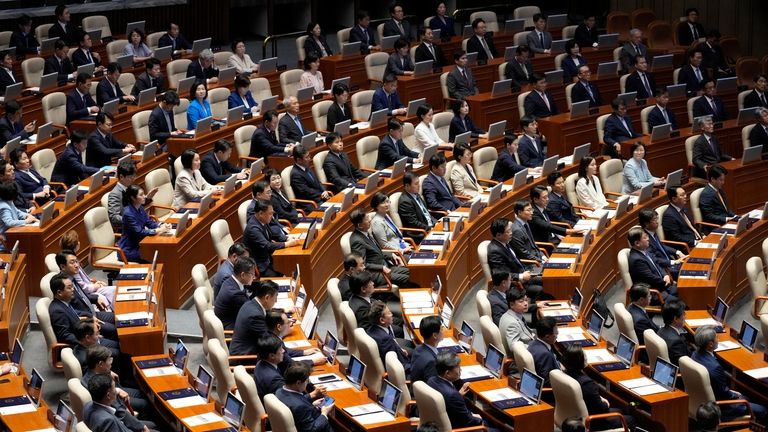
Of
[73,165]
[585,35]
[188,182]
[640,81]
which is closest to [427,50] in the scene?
[585,35]

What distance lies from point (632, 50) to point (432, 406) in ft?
34.2

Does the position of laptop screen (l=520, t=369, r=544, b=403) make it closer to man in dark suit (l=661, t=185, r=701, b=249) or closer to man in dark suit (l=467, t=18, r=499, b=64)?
man in dark suit (l=661, t=185, r=701, b=249)

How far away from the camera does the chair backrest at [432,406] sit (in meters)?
8.01

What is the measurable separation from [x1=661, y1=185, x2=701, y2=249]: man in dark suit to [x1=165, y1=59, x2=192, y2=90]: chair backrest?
6329 millimetres

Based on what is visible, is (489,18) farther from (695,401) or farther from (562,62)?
(695,401)

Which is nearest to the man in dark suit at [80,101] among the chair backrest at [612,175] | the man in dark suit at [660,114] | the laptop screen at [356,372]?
the chair backrest at [612,175]

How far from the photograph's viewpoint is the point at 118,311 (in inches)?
374

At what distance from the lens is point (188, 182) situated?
1195 centimetres

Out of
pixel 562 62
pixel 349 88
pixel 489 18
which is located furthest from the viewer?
pixel 489 18

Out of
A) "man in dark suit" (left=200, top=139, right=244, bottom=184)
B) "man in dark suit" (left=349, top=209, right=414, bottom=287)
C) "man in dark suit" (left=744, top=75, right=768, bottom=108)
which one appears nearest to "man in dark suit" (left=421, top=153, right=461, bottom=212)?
"man in dark suit" (left=349, top=209, right=414, bottom=287)

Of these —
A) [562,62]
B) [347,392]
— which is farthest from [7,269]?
[562,62]

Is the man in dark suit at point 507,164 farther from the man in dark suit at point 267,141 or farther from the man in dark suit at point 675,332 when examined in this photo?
the man in dark suit at point 675,332

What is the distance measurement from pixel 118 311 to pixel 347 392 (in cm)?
202

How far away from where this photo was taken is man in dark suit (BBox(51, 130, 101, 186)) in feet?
40.0
